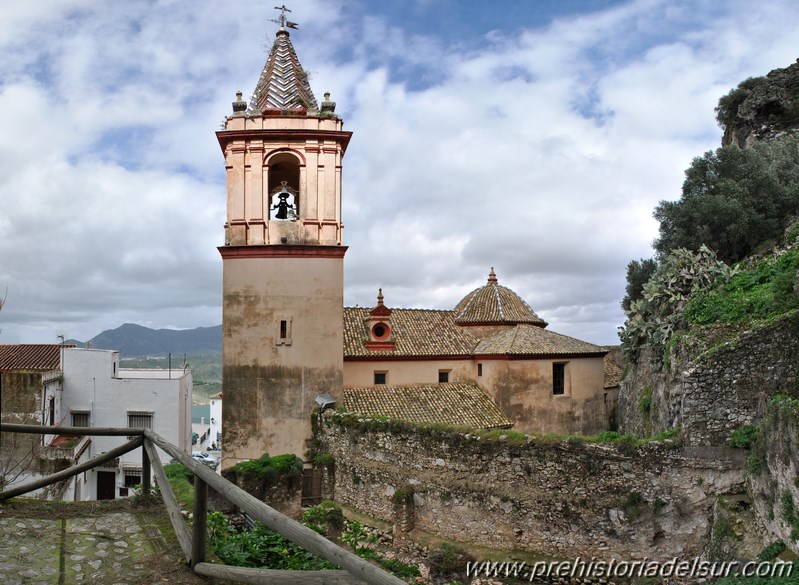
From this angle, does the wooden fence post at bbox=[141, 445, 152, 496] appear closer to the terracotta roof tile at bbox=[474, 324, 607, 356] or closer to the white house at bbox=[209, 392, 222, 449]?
the terracotta roof tile at bbox=[474, 324, 607, 356]

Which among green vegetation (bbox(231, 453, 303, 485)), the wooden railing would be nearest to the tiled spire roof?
green vegetation (bbox(231, 453, 303, 485))

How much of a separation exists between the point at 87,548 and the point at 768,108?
35.5m

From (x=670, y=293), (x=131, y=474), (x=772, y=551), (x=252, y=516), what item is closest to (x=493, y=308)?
(x=670, y=293)

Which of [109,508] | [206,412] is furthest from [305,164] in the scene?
[206,412]

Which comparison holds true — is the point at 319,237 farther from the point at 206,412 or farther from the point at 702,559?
the point at 206,412

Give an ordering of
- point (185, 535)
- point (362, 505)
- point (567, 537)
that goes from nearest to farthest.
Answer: point (185, 535) < point (567, 537) < point (362, 505)

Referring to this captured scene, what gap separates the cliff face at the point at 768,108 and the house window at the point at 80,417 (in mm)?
33693

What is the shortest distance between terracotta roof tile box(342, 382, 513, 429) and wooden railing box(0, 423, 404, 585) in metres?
12.7

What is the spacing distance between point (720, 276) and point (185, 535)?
15459 millimetres

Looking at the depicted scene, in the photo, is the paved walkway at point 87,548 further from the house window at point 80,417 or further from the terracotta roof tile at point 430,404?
the house window at point 80,417

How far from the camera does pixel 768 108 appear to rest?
100 ft

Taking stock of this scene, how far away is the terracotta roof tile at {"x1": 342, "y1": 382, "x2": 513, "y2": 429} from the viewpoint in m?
18.4

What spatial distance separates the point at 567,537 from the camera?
12.3 m

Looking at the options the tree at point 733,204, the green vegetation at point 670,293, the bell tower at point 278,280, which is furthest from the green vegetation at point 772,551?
the tree at point 733,204
